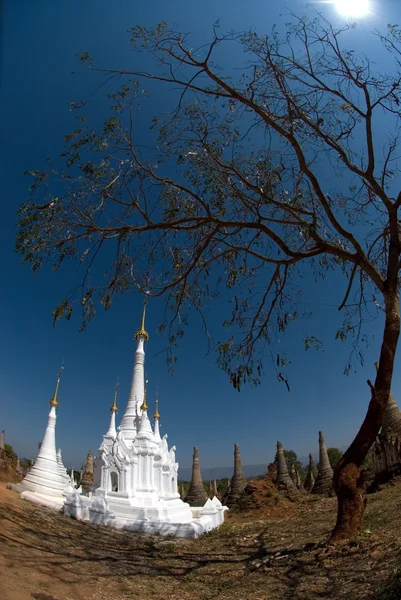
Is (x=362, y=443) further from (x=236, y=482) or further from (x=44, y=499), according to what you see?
(x=236, y=482)

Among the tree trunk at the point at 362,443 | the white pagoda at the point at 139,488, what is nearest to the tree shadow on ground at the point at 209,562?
the tree trunk at the point at 362,443

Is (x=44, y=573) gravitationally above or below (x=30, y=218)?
below

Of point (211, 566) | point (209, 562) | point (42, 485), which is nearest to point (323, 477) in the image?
point (42, 485)

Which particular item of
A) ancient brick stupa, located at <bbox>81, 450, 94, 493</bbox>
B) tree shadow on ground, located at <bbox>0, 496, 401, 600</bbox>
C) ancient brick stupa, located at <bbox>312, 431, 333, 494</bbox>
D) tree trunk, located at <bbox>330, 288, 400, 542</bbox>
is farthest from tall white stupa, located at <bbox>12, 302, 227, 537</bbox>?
tree trunk, located at <bbox>330, 288, 400, 542</bbox>

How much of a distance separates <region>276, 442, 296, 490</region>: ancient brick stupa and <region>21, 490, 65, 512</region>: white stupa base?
37.8ft

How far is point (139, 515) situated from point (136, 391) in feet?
28.2

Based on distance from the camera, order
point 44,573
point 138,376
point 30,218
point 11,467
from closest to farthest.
→ point 44,573 < point 30,218 < point 138,376 < point 11,467

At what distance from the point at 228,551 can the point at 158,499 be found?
10.1m

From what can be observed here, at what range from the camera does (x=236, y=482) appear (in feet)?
87.2

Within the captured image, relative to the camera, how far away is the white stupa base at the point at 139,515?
1538 centimetres

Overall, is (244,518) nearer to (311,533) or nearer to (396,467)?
(396,467)

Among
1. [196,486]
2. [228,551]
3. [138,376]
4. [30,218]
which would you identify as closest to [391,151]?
[30,218]

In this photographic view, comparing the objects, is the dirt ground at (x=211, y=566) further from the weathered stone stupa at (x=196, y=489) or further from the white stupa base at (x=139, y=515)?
the weathered stone stupa at (x=196, y=489)

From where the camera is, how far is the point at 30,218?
875cm
